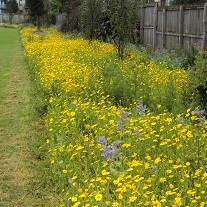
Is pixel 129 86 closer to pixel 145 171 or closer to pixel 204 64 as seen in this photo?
pixel 204 64

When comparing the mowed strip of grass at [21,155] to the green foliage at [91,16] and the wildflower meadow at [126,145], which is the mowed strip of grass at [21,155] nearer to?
the wildflower meadow at [126,145]

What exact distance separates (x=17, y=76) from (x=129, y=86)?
251 inches

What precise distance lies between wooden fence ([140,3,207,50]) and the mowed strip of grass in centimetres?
589

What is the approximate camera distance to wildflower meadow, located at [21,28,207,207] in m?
4.16

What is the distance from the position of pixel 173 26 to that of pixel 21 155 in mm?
11845

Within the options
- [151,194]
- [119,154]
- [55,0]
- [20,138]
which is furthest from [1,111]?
[55,0]

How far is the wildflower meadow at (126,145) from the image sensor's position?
164 inches

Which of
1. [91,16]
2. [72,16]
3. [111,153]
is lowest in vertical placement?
[72,16]

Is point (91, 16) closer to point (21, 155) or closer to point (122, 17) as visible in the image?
point (122, 17)

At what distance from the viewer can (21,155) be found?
6379 mm

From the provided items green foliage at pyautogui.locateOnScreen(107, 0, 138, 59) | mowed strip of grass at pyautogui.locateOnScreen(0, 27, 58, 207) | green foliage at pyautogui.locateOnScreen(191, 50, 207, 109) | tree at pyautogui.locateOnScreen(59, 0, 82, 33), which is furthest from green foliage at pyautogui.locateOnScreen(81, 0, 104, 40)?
green foliage at pyautogui.locateOnScreen(191, 50, 207, 109)

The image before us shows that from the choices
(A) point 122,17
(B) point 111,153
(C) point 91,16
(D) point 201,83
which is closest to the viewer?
(B) point 111,153

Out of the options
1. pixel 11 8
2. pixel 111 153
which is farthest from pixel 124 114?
pixel 11 8

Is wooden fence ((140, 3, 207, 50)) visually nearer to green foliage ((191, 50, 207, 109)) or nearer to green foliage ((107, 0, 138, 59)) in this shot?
green foliage ((107, 0, 138, 59))
